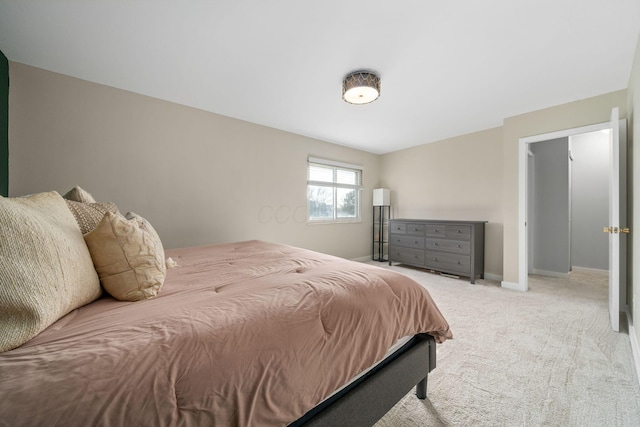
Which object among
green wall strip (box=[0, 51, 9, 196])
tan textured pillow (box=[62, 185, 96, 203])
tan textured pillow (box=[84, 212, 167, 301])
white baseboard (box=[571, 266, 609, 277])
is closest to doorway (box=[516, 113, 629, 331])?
white baseboard (box=[571, 266, 609, 277])

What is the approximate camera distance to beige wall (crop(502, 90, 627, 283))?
2.64 m

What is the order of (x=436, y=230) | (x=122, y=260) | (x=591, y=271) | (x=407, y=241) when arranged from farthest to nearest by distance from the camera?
(x=407, y=241)
(x=591, y=271)
(x=436, y=230)
(x=122, y=260)

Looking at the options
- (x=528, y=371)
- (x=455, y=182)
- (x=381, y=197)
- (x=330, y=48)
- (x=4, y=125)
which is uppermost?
(x=330, y=48)

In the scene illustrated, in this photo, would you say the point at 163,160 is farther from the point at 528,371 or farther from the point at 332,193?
the point at 528,371

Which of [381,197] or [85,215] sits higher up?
[381,197]

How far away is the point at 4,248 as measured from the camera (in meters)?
0.60

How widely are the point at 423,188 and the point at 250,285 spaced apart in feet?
14.1

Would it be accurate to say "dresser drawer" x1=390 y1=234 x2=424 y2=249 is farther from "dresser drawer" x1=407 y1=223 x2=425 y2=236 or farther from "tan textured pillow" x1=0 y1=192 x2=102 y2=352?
"tan textured pillow" x1=0 y1=192 x2=102 y2=352

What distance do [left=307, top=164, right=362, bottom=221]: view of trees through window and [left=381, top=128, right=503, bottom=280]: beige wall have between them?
2.89 ft

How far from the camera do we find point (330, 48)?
192 cm

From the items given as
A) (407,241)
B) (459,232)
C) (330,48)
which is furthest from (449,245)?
(330,48)

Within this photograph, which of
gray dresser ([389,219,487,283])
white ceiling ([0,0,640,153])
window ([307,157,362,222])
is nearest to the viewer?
white ceiling ([0,0,640,153])

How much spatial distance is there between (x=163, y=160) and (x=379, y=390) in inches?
122

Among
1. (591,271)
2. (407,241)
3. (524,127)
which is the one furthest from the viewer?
(407,241)
